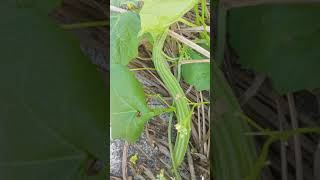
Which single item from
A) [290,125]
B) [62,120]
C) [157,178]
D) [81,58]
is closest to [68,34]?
[81,58]

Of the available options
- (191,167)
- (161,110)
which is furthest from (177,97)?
(191,167)

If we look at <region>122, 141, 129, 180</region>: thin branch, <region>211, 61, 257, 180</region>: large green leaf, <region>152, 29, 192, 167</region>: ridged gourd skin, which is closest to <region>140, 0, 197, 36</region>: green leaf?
<region>152, 29, 192, 167</region>: ridged gourd skin

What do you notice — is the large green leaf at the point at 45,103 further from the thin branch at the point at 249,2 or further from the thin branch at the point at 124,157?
the thin branch at the point at 249,2

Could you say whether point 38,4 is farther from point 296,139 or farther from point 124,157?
point 296,139

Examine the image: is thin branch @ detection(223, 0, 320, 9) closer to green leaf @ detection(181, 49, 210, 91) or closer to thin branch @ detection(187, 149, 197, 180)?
green leaf @ detection(181, 49, 210, 91)

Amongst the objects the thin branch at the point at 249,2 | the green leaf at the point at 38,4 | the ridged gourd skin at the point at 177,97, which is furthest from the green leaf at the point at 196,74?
the green leaf at the point at 38,4
